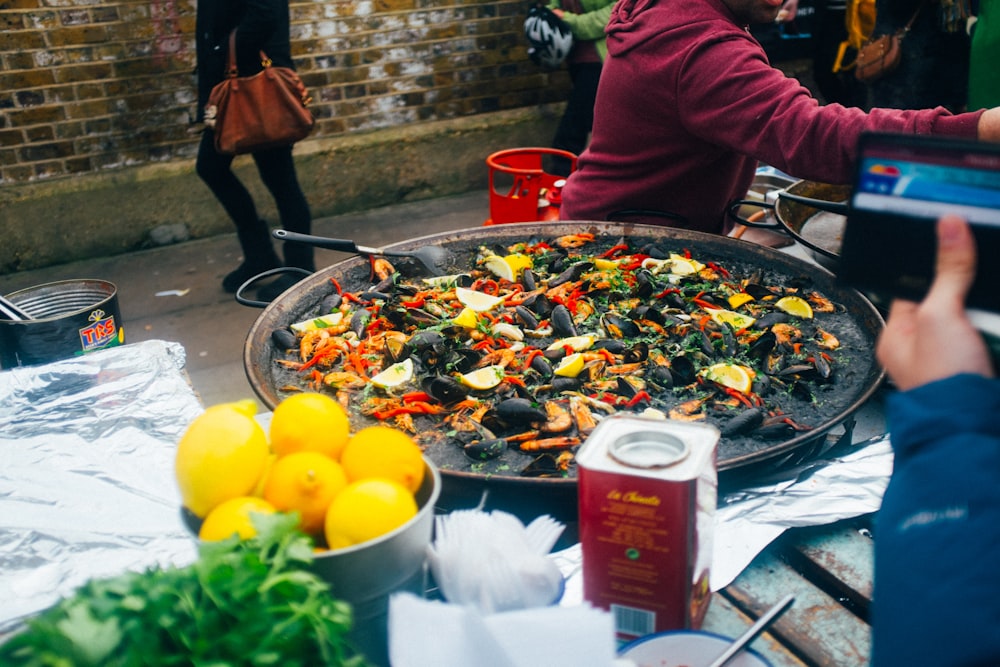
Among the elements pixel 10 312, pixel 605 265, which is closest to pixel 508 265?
pixel 605 265

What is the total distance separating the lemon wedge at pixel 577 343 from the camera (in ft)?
7.06

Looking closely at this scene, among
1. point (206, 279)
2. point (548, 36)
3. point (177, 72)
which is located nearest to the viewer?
point (548, 36)

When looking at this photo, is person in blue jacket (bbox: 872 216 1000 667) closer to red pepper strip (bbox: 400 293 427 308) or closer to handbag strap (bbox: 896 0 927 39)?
red pepper strip (bbox: 400 293 427 308)

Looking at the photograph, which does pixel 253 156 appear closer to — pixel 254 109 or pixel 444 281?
pixel 254 109

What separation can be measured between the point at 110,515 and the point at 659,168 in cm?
217

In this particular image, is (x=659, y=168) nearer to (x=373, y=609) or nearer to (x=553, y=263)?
(x=553, y=263)

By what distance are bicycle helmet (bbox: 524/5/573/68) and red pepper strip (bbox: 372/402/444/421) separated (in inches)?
160

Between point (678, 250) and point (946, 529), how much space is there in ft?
6.44

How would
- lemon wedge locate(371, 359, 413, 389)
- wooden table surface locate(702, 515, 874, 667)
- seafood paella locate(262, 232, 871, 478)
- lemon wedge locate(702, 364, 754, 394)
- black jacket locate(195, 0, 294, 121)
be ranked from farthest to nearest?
1. black jacket locate(195, 0, 294, 121)
2. lemon wedge locate(371, 359, 413, 389)
3. lemon wedge locate(702, 364, 754, 394)
4. seafood paella locate(262, 232, 871, 478)
5. wooden table surface locate(702, 515, 874, 667)

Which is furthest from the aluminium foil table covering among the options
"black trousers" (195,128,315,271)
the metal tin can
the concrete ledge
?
the concrete ledge

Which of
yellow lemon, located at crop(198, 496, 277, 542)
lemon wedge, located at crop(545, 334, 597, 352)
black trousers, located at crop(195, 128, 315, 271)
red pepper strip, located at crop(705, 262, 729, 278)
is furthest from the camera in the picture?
black trousers, located at crop(195, 128, 315, 271)

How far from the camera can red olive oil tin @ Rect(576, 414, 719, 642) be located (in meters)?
1.03

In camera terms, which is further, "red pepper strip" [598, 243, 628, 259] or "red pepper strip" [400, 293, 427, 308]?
"red pepper strip" [598, 243, 628, 259]

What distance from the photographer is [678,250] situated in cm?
276
